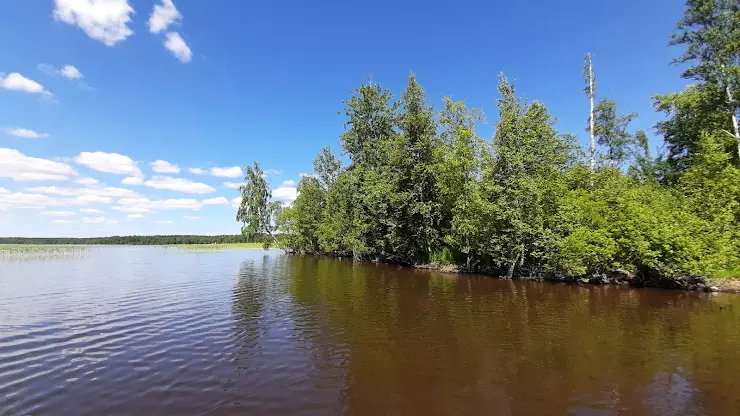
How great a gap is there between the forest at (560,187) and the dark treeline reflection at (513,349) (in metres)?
3.91

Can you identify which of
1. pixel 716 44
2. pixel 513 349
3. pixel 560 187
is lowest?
pixel 513 349

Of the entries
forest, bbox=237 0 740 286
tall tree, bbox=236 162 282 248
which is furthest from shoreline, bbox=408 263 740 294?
tall tree, bbox=236 162 282 248

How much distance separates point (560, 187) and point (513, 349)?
776 inches

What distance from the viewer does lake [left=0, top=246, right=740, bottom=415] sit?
7.52 meters

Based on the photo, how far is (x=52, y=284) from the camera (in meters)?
24.8

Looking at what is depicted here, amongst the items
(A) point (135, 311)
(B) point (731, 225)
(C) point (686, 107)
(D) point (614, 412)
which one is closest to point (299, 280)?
(A) point (135, 311)

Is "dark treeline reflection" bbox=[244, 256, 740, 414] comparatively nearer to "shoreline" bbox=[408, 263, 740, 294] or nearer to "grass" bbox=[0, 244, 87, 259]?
"shoreline" bbox=[408, 263, 740, 294]

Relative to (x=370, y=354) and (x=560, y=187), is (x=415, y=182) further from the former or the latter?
(x=370, y=354)

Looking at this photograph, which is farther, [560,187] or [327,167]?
[327,167]

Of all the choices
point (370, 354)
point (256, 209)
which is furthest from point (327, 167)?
point (370, 354)

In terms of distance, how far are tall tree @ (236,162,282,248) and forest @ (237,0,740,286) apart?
32.5 metres

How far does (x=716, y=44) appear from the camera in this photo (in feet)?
93.1

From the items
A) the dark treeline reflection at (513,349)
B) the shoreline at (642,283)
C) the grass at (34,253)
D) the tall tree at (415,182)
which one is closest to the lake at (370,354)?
the dark treeline reflection at (513,349)

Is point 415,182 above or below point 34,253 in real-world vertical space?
above
